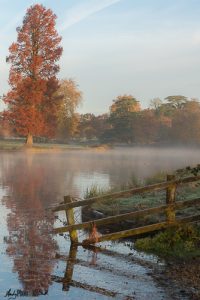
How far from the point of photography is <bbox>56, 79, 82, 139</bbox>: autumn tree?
108 meters

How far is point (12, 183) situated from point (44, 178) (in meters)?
3.94

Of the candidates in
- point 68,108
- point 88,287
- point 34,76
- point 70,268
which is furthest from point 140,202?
point 68,108

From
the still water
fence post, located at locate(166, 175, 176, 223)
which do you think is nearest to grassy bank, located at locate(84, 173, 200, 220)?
the still water

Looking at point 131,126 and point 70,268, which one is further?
point 131,126

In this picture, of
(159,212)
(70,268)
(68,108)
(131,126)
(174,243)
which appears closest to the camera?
(70,268)

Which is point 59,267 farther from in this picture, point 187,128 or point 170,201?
point 187,128

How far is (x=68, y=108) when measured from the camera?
111 metres

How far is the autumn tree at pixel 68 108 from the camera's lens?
356ft

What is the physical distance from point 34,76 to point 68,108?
36.1 m

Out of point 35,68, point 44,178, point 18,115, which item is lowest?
point 44,178

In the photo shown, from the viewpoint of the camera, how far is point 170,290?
8.48 meters

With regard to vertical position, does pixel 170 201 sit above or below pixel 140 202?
above

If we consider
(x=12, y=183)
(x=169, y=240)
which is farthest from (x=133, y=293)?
(x=12, y=183)

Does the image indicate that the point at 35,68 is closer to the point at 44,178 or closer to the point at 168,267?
the point at 44,178
